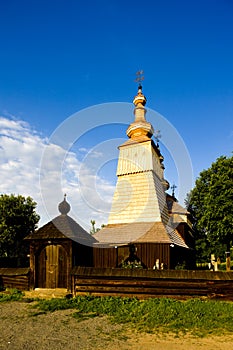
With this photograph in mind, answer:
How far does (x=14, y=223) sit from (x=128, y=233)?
20.9 m

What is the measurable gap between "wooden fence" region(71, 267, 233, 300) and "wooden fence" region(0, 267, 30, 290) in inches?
124

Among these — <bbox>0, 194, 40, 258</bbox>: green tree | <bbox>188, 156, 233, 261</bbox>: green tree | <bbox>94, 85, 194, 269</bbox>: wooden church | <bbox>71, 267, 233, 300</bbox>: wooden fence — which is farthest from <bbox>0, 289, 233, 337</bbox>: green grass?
<bbox>0, 194, 40, 258</bbox>: green tree

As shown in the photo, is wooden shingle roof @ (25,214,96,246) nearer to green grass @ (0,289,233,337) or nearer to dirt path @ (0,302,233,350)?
green grass @ (0,289,233,337)

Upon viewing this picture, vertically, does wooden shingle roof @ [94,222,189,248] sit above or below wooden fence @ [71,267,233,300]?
above

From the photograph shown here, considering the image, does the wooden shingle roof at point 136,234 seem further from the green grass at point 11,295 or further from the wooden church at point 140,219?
the green grass at point 11,295

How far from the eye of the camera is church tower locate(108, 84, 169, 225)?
2283 centimetres

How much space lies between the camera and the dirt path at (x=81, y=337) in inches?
280

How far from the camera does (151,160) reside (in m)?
24.9

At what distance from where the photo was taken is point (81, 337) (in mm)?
7836

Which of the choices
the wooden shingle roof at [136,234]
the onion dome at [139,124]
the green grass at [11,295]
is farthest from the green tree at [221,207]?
the green grass at [11,295]

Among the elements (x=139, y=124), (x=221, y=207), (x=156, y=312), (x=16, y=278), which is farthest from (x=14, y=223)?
(x=156, y=312)

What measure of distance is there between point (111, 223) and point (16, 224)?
59.6 feet

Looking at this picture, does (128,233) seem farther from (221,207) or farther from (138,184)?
(221,207)

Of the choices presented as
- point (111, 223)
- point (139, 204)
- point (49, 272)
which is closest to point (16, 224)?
point (111, 223)
